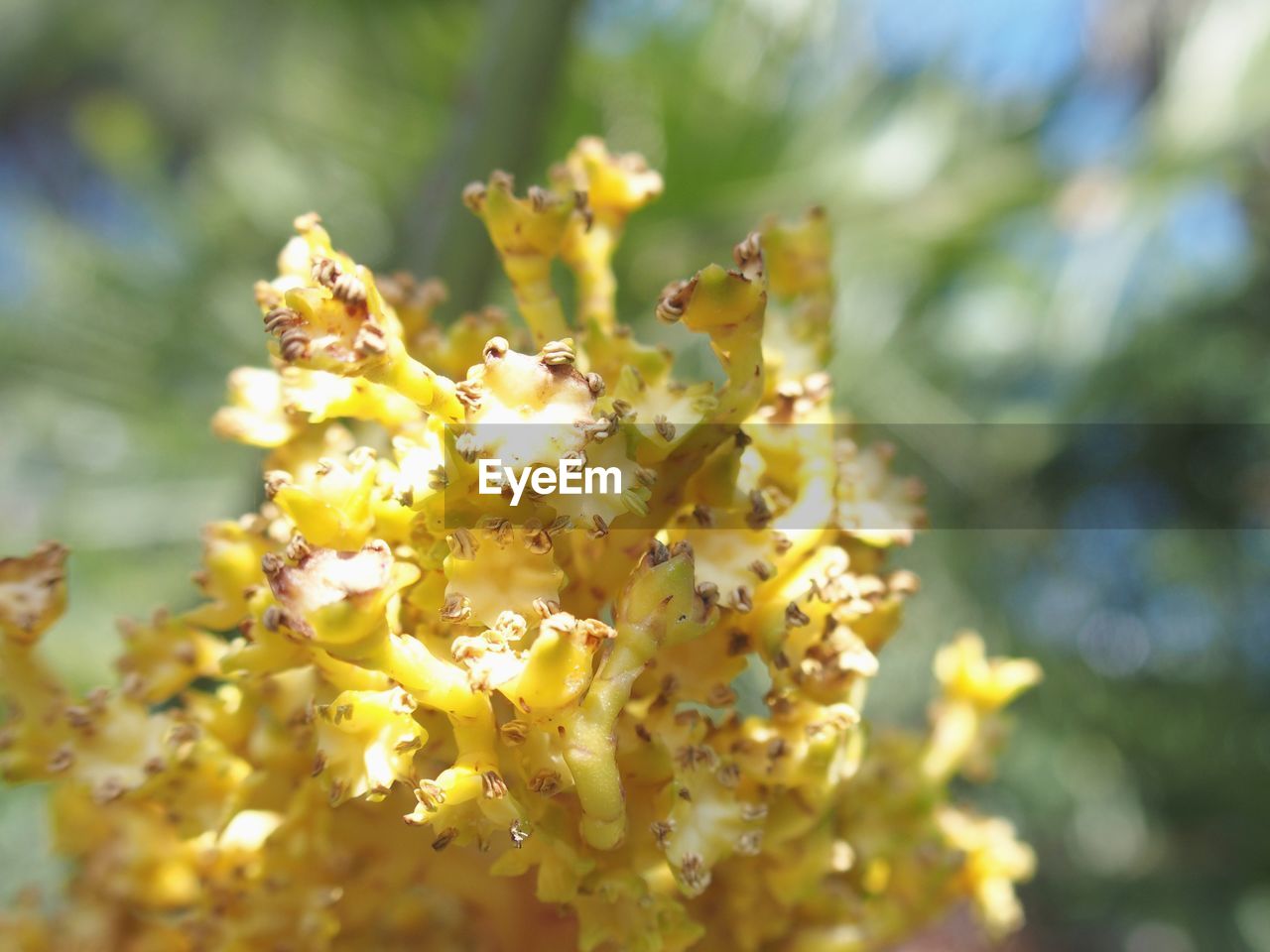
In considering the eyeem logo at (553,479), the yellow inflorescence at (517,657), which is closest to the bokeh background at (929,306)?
the yellow inflorescence at (517,657)

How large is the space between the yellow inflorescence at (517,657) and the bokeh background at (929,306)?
37.9 inches

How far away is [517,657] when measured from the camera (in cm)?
42

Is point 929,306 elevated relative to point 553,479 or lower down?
elevated

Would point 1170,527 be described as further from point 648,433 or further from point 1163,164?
point 648,433

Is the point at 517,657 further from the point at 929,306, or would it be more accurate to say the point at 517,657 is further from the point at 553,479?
the point at 929,306

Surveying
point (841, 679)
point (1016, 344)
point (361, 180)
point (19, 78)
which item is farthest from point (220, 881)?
point (19, 78)

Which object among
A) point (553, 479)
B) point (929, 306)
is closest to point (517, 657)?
point (553, 479)

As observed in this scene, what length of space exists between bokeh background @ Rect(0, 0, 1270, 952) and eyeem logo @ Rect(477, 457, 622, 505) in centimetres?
118

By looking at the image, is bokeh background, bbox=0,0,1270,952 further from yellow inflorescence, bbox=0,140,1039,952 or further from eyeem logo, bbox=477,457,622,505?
eyeem logo, bbox=477,457,622,505

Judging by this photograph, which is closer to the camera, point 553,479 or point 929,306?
point 553,479

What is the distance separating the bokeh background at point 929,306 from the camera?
1.77m

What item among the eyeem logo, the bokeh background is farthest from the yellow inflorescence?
the bokeh background

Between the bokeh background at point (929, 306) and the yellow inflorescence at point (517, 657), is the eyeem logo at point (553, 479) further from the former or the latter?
the bokeh background at point (929, 306)

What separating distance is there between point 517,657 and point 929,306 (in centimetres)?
177
